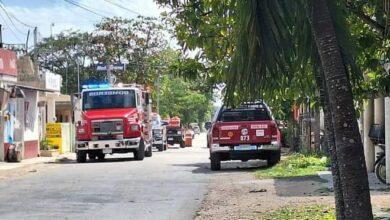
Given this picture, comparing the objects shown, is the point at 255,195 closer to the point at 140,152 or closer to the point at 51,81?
the point at 140,152

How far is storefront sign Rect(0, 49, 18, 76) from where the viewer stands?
24219 millimetres

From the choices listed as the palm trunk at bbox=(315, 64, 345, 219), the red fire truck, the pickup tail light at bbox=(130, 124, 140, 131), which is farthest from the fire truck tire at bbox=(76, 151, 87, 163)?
the palm trunk at bbox=(315, 64, 345, 219)

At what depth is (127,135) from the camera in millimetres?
26031

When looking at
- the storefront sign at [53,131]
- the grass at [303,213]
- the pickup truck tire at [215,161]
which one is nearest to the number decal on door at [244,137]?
the pickup truck tire at [215,161]

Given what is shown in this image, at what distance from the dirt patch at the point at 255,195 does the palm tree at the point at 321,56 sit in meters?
5.47

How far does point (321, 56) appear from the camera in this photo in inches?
194

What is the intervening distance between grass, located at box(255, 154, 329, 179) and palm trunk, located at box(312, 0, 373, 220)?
40.2 feet

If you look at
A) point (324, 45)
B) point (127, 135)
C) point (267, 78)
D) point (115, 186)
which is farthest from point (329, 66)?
point (127, 135)

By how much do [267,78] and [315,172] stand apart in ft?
43.1

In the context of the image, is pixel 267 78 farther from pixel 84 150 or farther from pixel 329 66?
pixel 84 150

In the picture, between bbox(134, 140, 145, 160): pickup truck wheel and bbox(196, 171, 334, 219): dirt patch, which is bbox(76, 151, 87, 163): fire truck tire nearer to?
bbox(134, 140, 145, 160): pickup truck wheel

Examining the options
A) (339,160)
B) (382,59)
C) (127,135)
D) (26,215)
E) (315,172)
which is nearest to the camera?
(339,160)

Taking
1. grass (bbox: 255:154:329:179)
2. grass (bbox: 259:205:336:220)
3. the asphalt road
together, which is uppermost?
grass (bbox: 255:154:329:179)

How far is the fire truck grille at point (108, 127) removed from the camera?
2588 cm
